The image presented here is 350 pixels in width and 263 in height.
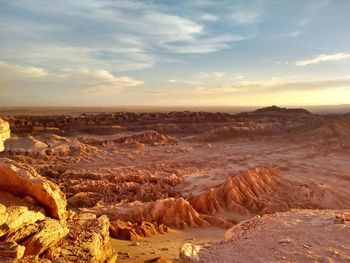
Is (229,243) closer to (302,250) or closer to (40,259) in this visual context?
(302,250)

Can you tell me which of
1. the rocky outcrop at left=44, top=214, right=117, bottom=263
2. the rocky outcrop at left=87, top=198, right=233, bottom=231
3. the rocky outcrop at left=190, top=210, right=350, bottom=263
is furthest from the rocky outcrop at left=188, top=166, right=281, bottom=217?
the rocky outcrop at left=190, top=210, right=350, bottom=263

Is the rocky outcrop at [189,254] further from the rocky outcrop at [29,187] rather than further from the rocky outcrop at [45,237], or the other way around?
the rocky outcrop at [29,187]

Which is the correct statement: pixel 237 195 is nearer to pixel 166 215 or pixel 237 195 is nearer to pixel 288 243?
pixel 166 215

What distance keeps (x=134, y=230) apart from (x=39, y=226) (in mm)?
6216

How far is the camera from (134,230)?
1385 cm

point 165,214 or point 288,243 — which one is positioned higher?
point 288,243

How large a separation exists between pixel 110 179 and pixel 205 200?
6.72m

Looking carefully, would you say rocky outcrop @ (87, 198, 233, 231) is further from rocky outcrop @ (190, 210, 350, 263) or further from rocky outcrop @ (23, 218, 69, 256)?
rocky outcrop @ (23, 218, 69, 256)

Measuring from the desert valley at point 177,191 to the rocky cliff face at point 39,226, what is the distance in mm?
22

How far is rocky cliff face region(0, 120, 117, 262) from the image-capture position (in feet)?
23.9

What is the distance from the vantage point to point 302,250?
7340 mm

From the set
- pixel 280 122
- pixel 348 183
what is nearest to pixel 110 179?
pixel 348 183

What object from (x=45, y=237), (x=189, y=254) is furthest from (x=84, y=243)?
(x=189, y=254)

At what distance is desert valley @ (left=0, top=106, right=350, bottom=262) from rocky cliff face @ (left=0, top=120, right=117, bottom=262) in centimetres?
2
